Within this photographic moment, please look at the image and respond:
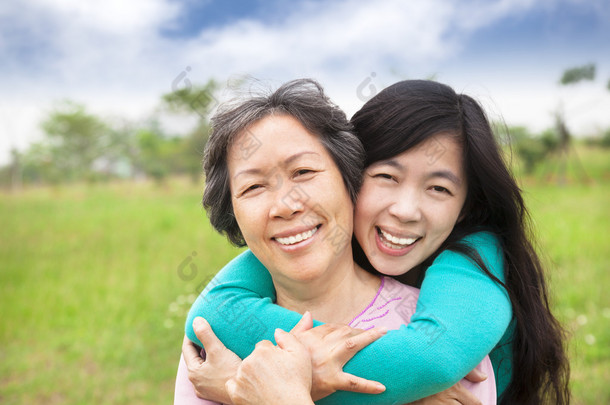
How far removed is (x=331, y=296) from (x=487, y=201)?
0.80 metres

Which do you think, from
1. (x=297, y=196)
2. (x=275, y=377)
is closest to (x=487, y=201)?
(x=297, y=196)

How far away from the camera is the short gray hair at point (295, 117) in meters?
1.90

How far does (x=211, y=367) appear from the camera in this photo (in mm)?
1883

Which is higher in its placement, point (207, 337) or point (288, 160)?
point (288, 160)

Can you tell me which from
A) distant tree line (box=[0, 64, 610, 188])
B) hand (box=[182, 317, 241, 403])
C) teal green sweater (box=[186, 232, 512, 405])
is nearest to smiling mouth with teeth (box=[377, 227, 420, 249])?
teal green sweater (box=[186, 232, 512, 405])

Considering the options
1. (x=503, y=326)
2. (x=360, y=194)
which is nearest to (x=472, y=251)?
(x=503, y=326)

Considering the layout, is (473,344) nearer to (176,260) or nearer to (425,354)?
(425,354)

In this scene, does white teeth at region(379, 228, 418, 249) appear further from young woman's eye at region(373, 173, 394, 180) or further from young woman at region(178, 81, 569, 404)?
young woman's eye at region(373, 173, 394, 180)

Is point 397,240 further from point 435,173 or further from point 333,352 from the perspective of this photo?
point 333,352

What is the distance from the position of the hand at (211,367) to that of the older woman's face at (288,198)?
1.13 feet

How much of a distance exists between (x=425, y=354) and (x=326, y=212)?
570mm

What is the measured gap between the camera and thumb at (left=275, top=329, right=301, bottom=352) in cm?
166

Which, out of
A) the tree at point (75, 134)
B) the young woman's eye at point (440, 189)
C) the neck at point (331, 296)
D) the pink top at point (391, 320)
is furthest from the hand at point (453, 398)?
the tree at point (75, 134)

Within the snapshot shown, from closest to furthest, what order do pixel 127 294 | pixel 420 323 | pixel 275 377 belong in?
pixel 275 377 < pixel 420 323 < pixel 127 294
